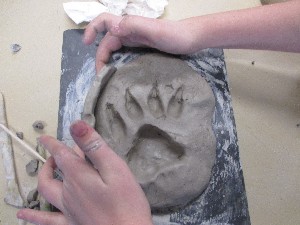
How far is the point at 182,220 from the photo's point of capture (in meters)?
0.96

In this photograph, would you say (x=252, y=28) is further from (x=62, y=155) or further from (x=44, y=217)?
(x=44, y=217)

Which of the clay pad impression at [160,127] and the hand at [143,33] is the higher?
the hand at [143,33]

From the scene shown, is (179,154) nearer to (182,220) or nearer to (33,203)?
(182,220)

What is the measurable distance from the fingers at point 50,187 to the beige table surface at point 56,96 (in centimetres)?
17

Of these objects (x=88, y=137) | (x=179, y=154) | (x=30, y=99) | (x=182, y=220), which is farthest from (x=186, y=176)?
(x=30, y=99)

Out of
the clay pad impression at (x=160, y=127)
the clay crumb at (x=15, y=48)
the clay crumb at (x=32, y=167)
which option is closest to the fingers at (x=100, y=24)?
the clay pad impression at (x=160, y=127)

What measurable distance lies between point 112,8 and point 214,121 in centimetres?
50

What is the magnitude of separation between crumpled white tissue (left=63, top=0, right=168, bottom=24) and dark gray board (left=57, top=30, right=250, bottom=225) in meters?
0.07

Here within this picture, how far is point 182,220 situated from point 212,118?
0.98 ft

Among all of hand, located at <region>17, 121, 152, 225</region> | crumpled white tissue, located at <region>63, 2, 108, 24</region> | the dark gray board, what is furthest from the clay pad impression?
crumpled white tissue, located at <region>63, 2, 108, 24</region>

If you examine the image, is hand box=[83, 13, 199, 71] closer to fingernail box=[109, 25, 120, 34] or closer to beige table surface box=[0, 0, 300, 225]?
fingernail box=[109, 25, 120, 34]

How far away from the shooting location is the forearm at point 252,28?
0.93 meters

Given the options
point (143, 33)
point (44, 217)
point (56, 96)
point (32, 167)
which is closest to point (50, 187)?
point (44, 217)

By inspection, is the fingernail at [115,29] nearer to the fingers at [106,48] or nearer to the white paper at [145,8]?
the fingers at [106,48]
